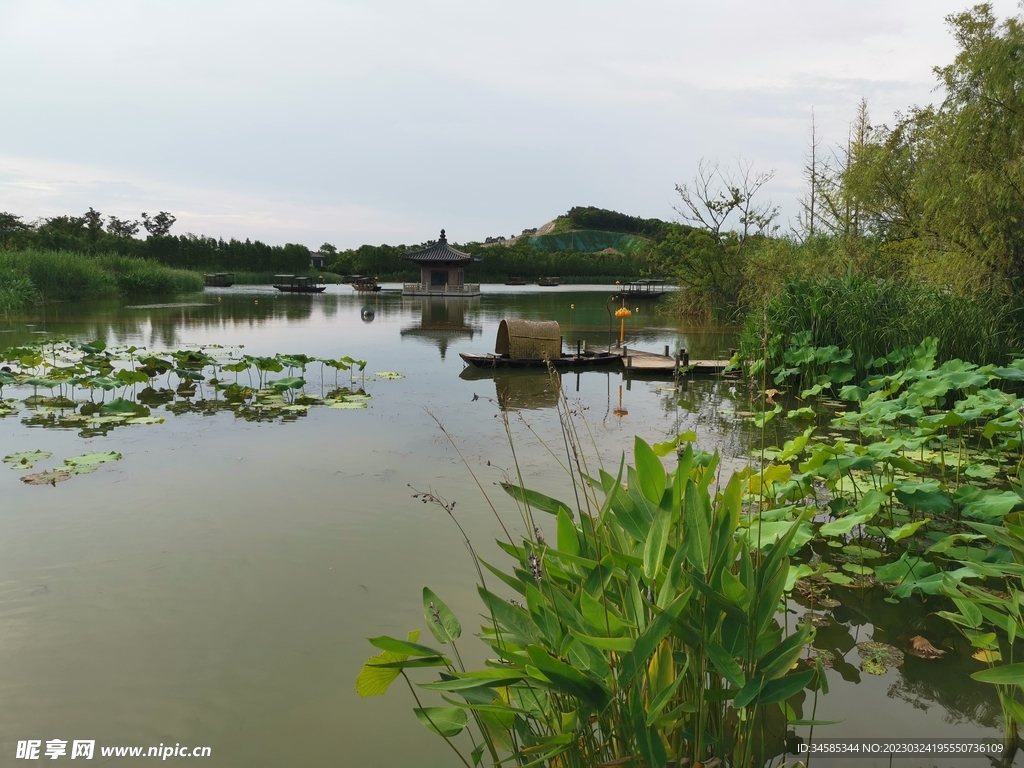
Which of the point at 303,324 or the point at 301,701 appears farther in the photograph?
the point at 303,324

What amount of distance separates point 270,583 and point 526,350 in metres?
8.11

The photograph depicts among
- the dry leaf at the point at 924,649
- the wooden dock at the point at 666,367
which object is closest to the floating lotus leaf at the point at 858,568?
the dry leaf at the point at 924,649

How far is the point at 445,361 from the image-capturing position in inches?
495

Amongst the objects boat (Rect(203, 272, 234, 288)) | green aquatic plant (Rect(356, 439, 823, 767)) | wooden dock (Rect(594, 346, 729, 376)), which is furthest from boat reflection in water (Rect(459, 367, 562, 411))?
boat (Rect(203, 272, 234, 288))

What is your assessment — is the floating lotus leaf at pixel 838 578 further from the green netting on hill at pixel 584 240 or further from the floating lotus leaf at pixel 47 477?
the green netting on hill at pixel 584 240

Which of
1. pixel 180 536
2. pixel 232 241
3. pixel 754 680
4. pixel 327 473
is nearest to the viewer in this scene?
pixel 754 680

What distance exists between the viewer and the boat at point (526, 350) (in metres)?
11.2

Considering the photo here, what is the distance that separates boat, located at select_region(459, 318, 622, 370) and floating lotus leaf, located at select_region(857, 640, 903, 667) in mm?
8482

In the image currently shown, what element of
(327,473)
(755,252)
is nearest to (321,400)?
(327,473)

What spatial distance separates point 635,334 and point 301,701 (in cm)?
1582

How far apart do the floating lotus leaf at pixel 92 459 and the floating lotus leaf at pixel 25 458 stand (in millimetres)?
277

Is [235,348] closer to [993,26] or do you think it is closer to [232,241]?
[993,26]

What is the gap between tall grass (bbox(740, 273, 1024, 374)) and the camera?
7582 mm

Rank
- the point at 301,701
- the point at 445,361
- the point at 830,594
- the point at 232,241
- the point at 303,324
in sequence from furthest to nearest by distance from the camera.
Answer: the point at 232,241 < the point at 303,324 < the point at 445,361 < the point at 830,594 < the point at 301,701
